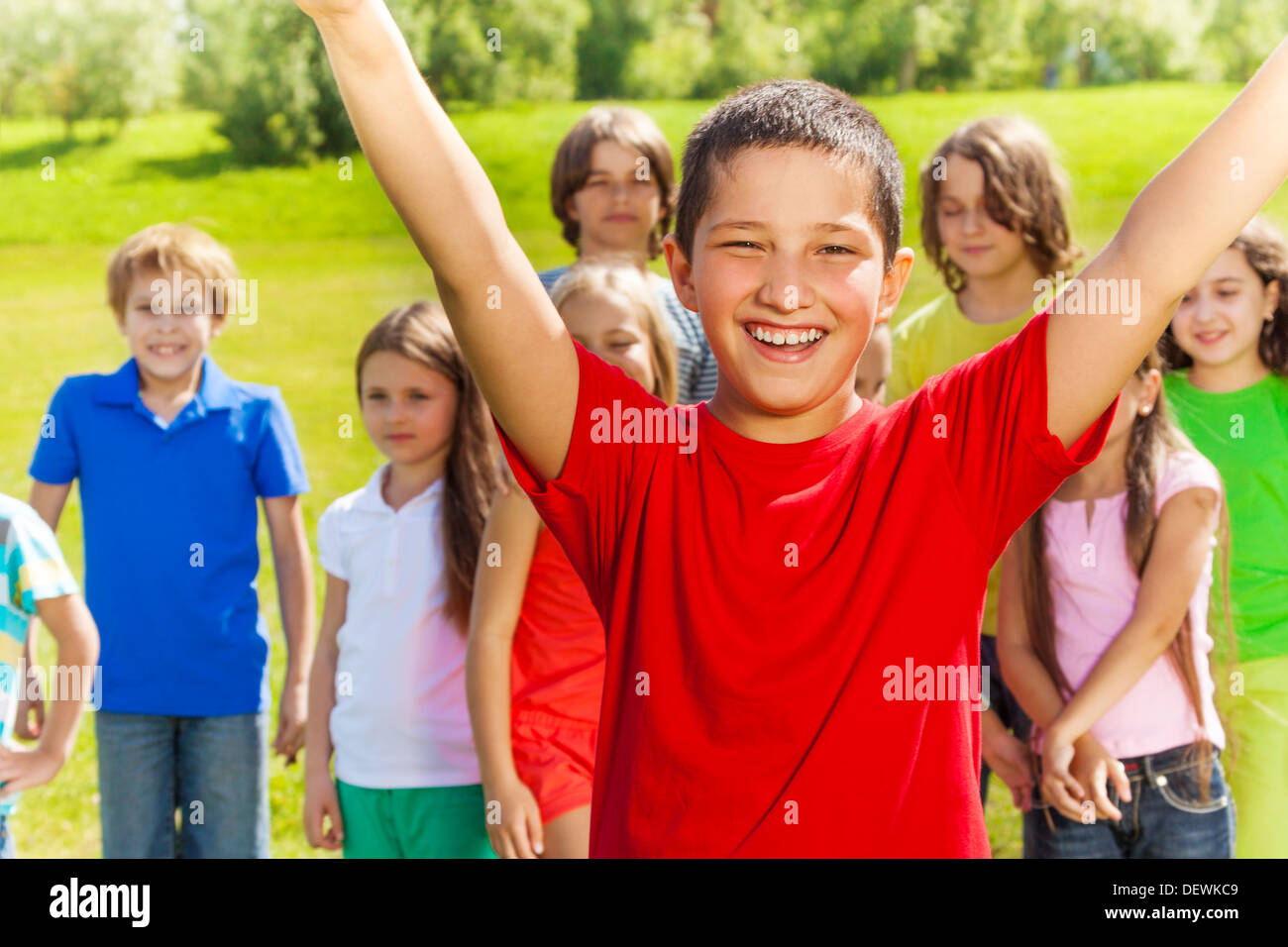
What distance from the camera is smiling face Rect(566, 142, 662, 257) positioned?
13.0 feet

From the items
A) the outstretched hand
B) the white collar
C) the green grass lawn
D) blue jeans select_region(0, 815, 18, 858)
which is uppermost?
the green grass lawn

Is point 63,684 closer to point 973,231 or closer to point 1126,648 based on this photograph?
point 1126,648

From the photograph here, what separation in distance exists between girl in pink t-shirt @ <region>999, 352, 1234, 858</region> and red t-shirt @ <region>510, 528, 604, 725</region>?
3.29 ft

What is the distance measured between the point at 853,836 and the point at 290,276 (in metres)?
11.5

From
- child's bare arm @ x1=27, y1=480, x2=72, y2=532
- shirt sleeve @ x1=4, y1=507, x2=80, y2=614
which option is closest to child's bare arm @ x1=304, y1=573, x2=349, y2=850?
shirt sleeve @ x1=4, y1=507, x2=80, y2=614

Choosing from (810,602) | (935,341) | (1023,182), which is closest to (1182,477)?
(935,341)

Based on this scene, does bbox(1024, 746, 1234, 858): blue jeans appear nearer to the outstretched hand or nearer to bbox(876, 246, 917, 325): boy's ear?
bbox(876, 246, 917, 325): boy's ear

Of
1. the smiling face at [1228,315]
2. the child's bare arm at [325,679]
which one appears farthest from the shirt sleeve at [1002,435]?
the child's bare arm at [325,679]

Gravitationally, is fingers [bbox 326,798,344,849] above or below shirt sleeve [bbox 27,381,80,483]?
below

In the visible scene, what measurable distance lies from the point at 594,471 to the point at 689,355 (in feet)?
6.73

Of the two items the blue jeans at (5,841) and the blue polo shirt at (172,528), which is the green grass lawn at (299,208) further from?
the blue jeans at (5,841)

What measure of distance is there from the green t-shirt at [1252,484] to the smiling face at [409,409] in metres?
1.81

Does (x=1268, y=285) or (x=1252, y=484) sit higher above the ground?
(x=1268, y=285)

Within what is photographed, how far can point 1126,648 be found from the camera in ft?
9.52
